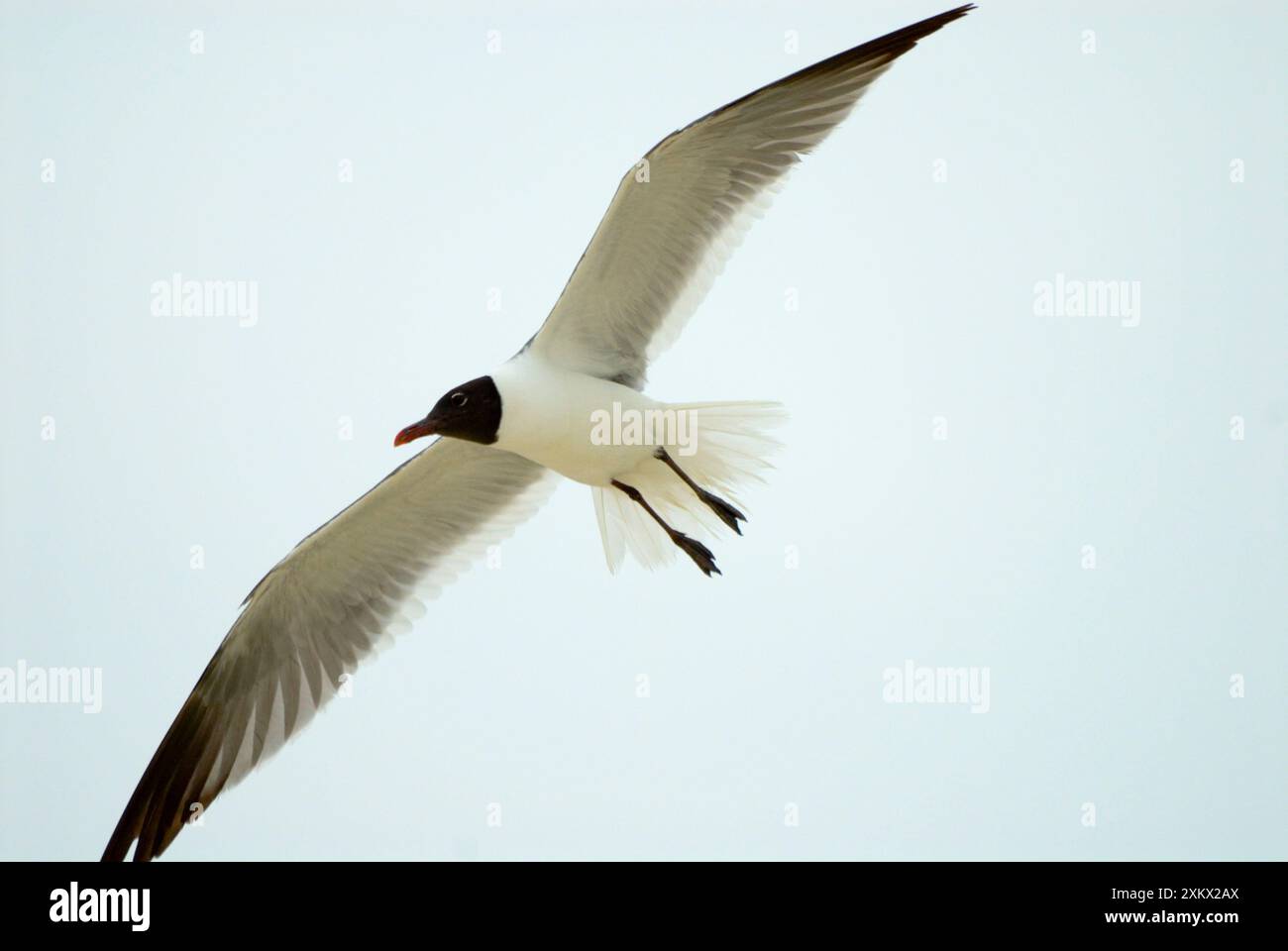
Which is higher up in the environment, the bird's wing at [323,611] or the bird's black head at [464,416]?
the bird's black head at [464,416]

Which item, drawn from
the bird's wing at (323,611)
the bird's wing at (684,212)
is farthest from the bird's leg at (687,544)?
the bird's wing at (323,611)

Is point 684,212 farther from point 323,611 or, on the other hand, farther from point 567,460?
point 323,611

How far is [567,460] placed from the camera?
15.3ft

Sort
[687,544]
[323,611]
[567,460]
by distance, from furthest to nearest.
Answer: [323,611] → [687,544] → [567,460]

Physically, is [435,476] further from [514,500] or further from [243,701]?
[243,701]

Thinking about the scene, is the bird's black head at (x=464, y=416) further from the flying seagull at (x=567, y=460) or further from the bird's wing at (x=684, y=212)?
the bird's wing at (x=684, y=212)

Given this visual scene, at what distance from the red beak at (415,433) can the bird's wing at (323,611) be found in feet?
0.96

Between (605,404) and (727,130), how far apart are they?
920 millimetres

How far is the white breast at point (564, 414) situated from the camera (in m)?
4.54

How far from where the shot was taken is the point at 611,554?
194 inches

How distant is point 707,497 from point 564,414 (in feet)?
1.80

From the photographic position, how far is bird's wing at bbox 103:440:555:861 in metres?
4.79

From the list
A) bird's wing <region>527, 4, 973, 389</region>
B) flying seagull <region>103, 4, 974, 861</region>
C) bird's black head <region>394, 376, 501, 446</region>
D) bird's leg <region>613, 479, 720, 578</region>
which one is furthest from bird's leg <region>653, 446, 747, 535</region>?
bird's black head <region>394, 376, 501, 446</region>

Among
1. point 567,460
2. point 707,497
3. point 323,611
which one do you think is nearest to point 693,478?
point 707,497
